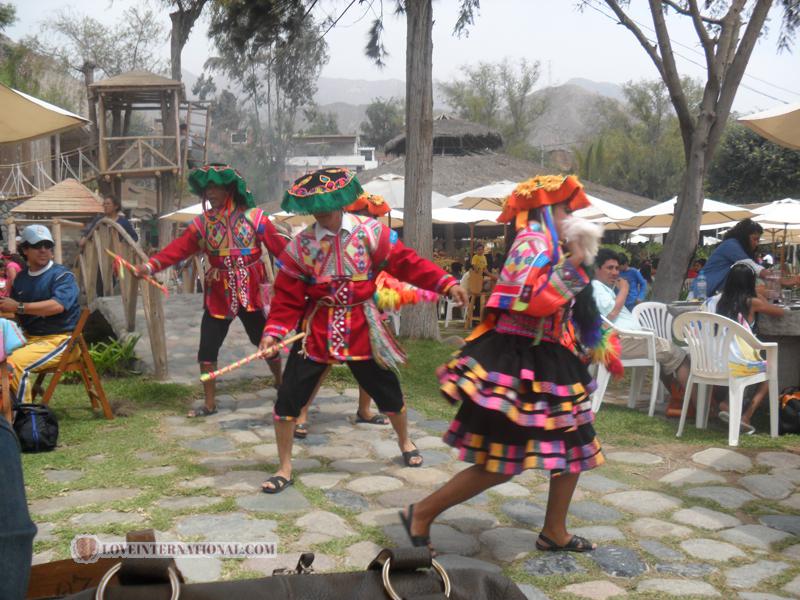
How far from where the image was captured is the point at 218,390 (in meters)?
7.43

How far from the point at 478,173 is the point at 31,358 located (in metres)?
19.0

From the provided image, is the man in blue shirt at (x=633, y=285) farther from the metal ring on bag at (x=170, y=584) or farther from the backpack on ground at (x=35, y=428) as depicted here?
the metal ring on bag at (x=170, y=584)

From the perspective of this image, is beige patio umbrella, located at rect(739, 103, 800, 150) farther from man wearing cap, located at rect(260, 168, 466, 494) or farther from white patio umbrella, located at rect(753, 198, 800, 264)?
white patio umbrella, located at rect(753, 198, 800, 264)

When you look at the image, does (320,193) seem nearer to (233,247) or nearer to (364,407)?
(233,247)

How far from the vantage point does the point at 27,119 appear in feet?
16.7

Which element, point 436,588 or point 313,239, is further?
point 313,239

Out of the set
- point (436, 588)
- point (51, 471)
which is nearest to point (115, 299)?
point (51, 471)

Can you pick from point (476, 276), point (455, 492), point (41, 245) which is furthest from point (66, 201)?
point (455, 492)

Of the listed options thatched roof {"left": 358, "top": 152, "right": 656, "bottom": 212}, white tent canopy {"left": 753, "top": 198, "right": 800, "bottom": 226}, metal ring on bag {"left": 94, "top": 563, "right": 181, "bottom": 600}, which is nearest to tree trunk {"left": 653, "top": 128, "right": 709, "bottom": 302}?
white tent canopy {"left": 753, "top": 198, "right": 800, "bottom": 226}

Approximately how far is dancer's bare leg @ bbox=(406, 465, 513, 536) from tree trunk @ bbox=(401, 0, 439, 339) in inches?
252

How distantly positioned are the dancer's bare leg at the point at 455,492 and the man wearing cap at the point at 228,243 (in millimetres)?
3101

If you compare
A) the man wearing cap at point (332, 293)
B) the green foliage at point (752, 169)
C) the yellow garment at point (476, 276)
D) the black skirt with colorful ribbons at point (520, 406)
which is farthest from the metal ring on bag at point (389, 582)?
the green foliage at point (752, 169)

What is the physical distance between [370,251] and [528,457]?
5.93 feet

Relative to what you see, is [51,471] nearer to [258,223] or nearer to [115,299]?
[258,223]
